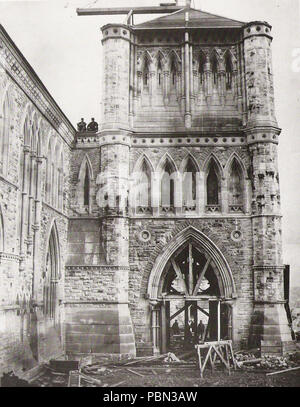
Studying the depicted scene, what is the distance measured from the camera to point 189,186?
21625 millimetres

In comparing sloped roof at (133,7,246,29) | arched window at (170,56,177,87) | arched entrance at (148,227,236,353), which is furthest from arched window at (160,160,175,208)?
sloped roof at (133,7,246,29)

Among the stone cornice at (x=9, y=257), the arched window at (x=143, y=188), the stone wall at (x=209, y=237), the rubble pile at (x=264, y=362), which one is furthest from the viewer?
the arched window at (x=143, y=188)

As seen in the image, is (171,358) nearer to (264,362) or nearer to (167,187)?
(264,362)

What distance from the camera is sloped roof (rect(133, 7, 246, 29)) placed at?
22.6m

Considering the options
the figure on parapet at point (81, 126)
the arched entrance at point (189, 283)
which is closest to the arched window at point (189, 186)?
the arched entrance at point (189, 283)

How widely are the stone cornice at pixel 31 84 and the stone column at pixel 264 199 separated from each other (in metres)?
7.08

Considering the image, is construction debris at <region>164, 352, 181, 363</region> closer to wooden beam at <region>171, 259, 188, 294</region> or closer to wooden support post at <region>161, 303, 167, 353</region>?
wooden support post at <region>161, 303, 167, 353</region>

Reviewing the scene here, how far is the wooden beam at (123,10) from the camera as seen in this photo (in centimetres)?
1887

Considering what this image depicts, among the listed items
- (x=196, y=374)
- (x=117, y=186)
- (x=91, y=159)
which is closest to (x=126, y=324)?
(x=196, y=374)

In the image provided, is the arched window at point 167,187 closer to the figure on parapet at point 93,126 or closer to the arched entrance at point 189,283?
the arched entrance at point 189,283

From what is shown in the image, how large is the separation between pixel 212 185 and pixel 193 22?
679 cm

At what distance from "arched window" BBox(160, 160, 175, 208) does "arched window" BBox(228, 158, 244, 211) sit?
222cm

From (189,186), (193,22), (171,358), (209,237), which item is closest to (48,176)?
(189,186)

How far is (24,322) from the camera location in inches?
619
